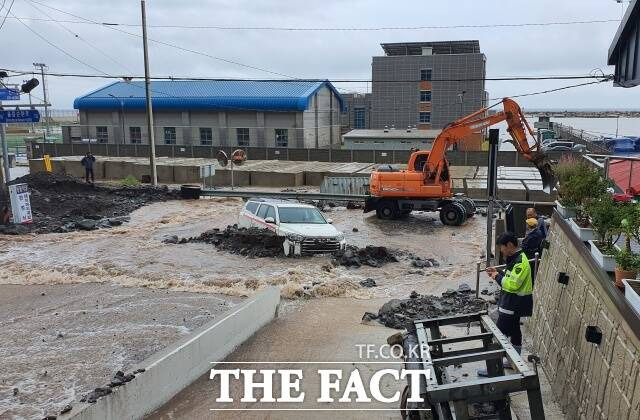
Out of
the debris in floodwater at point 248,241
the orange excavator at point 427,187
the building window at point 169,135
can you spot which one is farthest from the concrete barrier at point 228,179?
the building window at point 169,135

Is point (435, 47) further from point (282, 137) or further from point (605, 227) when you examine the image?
point (605, 227)

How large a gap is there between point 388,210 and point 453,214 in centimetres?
261

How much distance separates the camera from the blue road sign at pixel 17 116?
19.9 meters

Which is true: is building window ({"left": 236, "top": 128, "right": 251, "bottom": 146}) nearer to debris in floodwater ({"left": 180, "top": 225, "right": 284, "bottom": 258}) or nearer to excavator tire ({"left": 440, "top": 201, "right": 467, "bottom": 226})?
excavator tire ({"left": 440, "top": 201, "right": 467, "bottom": 226})

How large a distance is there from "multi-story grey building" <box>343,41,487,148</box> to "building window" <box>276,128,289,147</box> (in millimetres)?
13872

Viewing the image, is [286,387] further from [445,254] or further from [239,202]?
[239,202]

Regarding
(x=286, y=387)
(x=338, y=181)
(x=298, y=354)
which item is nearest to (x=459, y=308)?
(x=298, y=354)

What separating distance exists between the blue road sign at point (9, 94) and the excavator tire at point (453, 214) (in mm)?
16239

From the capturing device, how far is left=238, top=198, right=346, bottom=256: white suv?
664 inches

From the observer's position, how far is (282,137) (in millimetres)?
54500

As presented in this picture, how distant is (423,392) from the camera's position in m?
5.23

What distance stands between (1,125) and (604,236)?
20373 mm

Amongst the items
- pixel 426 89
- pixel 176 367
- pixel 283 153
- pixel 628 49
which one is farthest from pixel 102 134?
pixel 628 49

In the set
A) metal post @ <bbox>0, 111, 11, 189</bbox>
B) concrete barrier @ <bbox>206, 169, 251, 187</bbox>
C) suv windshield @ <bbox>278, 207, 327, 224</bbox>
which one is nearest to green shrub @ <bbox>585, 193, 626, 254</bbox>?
suv windshield @ <bbox>278, 207, 327, 224</bbox>
